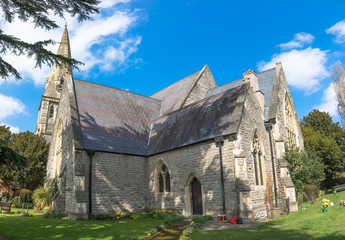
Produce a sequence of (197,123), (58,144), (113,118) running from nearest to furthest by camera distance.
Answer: (197,123), (113,118), (58,144)

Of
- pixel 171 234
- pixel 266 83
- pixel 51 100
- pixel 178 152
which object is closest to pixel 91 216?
pixel 178 152

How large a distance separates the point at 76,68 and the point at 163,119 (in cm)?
1115

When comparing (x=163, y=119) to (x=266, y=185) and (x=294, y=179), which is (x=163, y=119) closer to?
(x=266, y=185)

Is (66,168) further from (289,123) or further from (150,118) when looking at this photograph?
(289,123)

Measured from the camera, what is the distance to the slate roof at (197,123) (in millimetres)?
15500

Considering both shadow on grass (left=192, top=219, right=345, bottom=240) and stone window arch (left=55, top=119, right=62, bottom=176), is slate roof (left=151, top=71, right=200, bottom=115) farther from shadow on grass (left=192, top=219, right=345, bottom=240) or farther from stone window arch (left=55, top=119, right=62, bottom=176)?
shadow on grass (left=192, top=219, right=345, bottom=240)

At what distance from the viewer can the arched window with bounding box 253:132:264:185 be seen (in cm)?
1560

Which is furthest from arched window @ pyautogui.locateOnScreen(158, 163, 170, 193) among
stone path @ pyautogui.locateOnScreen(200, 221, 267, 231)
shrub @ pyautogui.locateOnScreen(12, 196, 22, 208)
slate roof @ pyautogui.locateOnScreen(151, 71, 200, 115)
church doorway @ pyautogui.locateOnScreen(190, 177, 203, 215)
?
shrub @ pyautogui.locateOnScreen(12, 196, 22, 208)

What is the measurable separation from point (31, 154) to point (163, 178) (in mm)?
22020

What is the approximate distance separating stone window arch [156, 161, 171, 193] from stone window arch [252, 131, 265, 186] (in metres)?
5.99

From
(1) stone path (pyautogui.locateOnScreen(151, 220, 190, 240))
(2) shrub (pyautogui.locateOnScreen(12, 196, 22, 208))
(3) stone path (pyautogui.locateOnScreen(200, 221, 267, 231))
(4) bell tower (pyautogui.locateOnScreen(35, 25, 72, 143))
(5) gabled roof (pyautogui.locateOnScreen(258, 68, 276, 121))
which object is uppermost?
(4) bell tower (pyautogui.locateOnScreen(35, 25, 72, 143))

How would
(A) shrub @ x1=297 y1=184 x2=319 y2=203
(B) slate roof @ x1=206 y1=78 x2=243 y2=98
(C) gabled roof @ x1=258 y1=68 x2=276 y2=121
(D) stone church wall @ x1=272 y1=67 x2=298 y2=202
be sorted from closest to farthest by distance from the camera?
(D) stone church wall @ x1=272 y1=67 x2=298 y2=202
(A) shrub @ x1=297 y1=184 x2=319 y2=203
(C) gabled roof @ x1=258 y1=68 x2=276 y2=121
(B) slate roof @ x1=206 y1=78 x2=243 y2=98

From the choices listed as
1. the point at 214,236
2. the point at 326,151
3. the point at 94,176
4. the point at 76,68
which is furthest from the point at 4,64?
the point at 326,151

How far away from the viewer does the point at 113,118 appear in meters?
20.8
